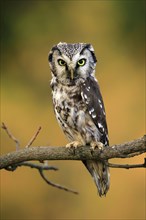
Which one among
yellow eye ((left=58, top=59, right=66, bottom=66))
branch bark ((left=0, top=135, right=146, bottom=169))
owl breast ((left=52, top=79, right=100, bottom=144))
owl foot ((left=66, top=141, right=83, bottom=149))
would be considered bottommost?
branch bark ((left=0, top=135, right=146, bottom=169))

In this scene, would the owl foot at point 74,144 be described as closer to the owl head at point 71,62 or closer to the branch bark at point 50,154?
the branch bark at point 50,154

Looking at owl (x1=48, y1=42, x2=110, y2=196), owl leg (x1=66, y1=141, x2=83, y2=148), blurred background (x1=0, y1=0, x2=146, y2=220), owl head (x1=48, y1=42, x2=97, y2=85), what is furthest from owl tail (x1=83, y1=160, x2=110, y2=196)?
blurred background (x1=0, y1=0, x2=146, y2=220)

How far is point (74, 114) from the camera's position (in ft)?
14.0

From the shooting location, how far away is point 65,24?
997 cm

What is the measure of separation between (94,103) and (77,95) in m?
0.11

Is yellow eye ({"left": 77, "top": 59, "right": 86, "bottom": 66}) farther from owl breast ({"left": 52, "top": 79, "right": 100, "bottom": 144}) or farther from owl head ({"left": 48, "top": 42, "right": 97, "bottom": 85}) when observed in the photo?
owl breast ({"left": 52, "top": 79, "right": 100, "bottom": 144})

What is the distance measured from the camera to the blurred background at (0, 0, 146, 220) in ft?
26.8

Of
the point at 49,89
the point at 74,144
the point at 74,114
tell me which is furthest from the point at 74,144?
the point at 49,89

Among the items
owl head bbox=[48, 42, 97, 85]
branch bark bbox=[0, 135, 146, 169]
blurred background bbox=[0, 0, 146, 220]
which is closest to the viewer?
branch bark bbox=[0, 135, 146, 169]

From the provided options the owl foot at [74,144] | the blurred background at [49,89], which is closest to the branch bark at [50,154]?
the owl foot at [74,144]

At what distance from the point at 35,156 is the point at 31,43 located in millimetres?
6404

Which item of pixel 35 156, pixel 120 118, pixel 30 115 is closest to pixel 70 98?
pixel 35 156

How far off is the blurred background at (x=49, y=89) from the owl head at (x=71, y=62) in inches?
119

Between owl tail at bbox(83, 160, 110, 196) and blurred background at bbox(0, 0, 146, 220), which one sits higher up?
blurred background at bbox(0, 0, 146, 220)
